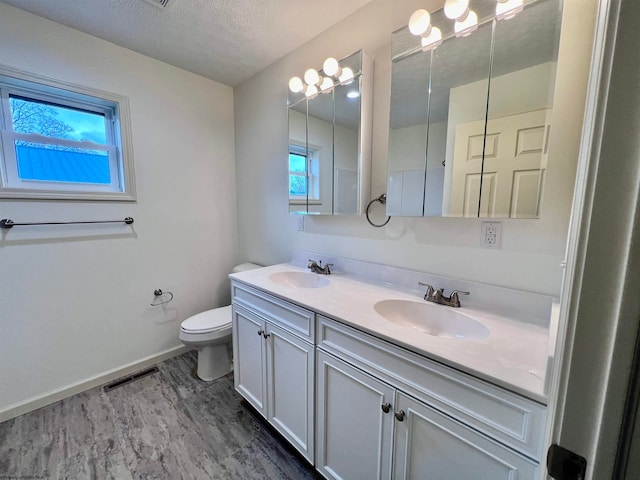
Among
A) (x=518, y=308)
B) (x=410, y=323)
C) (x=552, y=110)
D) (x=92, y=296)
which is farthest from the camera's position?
(x=92, y=296)

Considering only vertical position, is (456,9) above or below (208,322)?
above

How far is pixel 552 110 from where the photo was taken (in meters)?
0.97

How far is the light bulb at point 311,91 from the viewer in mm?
1726

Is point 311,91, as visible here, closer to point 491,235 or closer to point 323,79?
point 323,79

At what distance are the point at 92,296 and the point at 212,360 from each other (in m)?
0.95

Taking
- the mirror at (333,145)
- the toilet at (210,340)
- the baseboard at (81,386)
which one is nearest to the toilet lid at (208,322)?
the toilet at (210,340)

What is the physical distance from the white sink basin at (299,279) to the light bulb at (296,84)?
1243 mm

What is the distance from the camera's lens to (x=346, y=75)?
154 cm

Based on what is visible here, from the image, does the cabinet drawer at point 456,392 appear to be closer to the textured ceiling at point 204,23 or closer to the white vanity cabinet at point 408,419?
the white vanity cabinet at point 408,419

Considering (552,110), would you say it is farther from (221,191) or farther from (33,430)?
(33,430)

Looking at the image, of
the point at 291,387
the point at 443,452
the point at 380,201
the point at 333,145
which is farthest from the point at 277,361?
the point at 333,145

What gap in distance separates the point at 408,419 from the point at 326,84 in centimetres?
178

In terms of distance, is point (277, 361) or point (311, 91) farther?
point (311, 91)

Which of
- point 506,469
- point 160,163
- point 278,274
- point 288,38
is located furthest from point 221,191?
point 506,469
